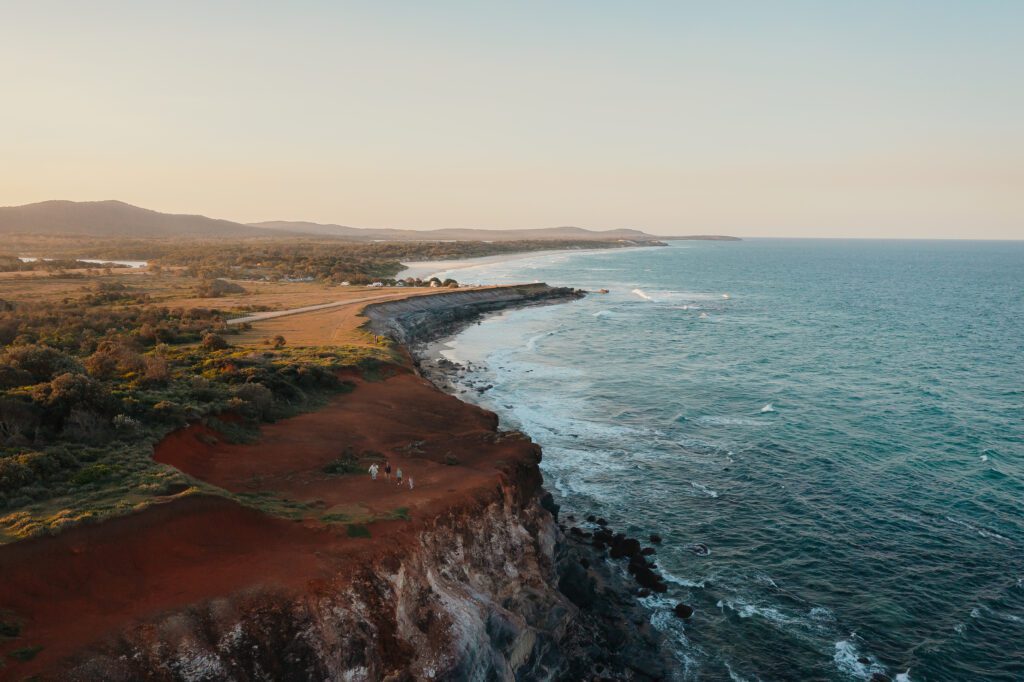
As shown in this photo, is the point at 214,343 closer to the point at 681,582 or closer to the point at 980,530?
the point at 681,582

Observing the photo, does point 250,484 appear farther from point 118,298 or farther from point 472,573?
point 118,298

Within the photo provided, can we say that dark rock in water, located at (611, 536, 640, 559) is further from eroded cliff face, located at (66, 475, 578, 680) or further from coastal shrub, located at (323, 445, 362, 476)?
coastal shrub, located at (323, 445, 362, 476)

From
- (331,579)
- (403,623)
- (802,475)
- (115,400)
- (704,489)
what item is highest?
(115,400)

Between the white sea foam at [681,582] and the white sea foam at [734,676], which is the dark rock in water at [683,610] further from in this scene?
the white sea foam at [734,676]

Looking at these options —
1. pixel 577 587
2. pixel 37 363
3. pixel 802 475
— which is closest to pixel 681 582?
pixel 577 587

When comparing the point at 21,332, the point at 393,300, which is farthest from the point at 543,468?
the point at 393,300

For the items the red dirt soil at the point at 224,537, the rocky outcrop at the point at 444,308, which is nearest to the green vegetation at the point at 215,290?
the rocky outcrop at the point at 444,308
